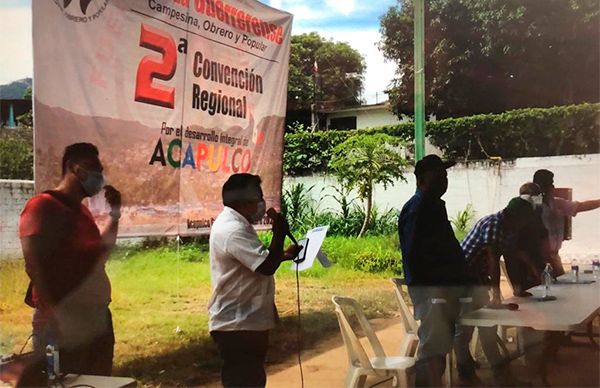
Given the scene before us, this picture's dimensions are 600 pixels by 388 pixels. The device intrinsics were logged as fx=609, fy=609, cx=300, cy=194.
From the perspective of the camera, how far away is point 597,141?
2984 mm

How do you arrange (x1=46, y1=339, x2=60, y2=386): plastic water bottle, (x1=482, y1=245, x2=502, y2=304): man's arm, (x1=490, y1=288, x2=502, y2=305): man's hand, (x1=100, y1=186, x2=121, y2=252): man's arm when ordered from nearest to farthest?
1. (x1=46, y1=339, x2=60, y2=386): plastic water bottle
2. (x1=100, y1=186, x2=121, y2=252): man's arm
3. (x1=490, y1=288, x2=502, y2=305): man's hand
4. (x1=482, y1=245, x2=502, y2=304): man's arm

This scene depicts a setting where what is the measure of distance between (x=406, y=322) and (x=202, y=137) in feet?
5.29

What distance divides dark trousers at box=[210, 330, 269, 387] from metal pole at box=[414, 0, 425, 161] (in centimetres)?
152

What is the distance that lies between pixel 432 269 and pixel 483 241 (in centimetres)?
57

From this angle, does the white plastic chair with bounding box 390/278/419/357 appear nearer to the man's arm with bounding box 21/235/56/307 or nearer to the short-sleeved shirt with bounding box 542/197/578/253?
the short-sleeved shirt with bounding box 542/197/578/253

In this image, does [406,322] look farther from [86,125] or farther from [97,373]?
[86,125]

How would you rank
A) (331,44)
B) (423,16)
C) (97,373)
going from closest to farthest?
(97,373) → (423,16) → (331,44)

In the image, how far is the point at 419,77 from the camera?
11.6 feet

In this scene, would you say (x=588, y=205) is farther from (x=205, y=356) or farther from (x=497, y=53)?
(x=205, y=356)

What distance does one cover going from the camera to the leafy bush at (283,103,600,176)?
9.98ft

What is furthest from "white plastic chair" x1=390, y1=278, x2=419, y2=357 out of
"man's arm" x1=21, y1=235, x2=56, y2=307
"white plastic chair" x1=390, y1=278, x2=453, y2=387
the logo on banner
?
the logo on banner

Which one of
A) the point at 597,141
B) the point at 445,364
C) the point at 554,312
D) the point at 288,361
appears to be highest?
the point at 597,141

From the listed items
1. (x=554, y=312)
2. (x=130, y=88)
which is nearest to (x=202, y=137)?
(x=130, y=88)

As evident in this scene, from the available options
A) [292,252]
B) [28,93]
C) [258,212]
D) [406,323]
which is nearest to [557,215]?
[406,323]
